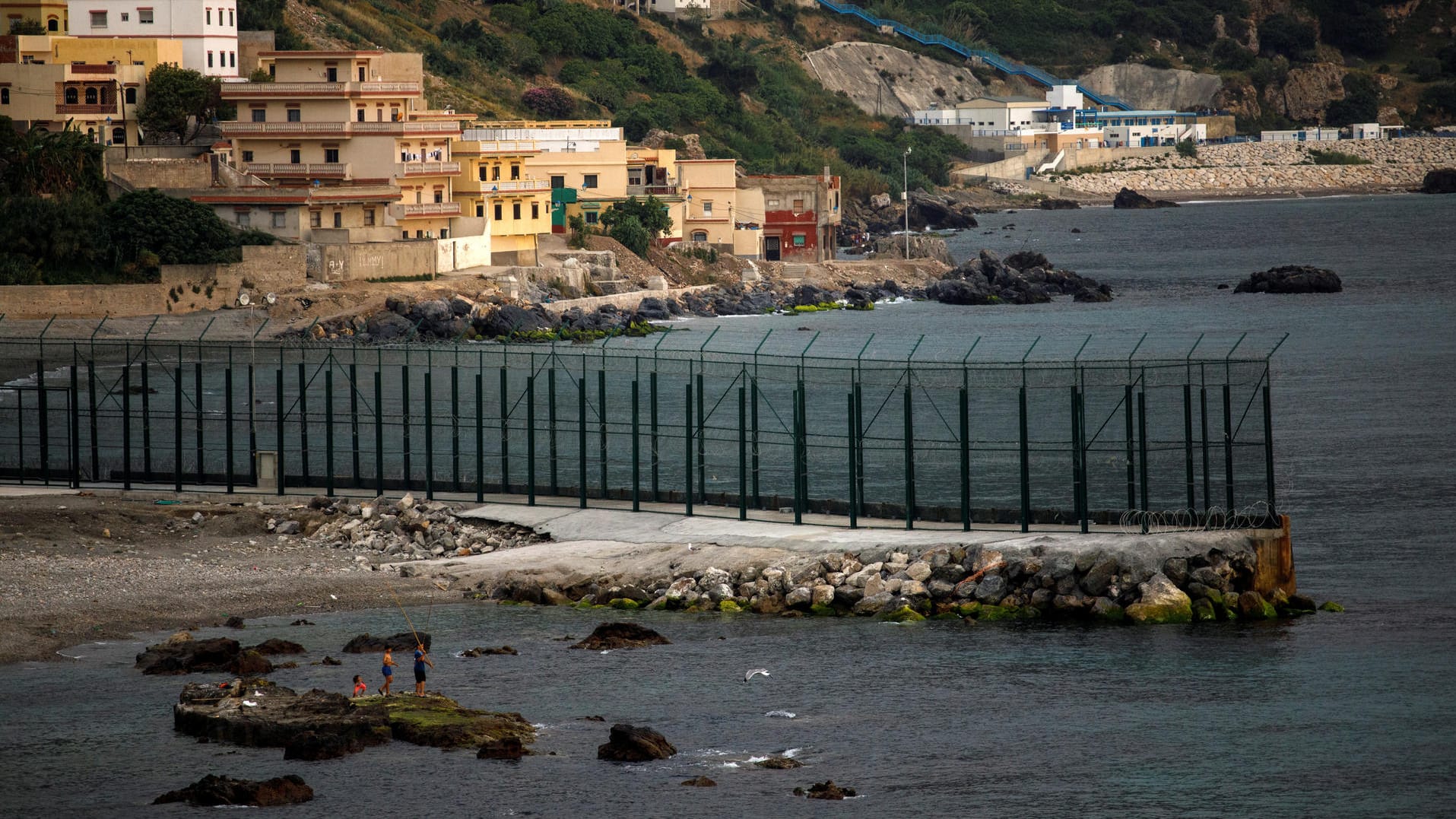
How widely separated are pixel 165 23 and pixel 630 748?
288 feet

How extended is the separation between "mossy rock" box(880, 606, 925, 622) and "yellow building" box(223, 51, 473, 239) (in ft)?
212

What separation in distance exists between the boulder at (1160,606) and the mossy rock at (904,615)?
3.62 metres

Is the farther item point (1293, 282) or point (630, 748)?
point (1293, 282)

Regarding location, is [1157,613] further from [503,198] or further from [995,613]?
[503,198]

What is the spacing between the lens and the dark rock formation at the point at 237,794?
2281 cm

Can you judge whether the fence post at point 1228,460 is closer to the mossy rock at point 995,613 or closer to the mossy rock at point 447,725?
the mossy rock at point 995,613

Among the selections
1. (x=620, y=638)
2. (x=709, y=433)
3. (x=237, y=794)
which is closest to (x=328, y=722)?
(x=237, y=794)

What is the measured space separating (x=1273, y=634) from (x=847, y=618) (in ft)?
23.9

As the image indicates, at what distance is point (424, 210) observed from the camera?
9425 centimetres

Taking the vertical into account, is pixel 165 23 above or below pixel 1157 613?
above

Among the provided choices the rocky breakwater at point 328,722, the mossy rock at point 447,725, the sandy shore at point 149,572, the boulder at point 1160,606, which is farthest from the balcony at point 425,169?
the mossy rock at point 447,725

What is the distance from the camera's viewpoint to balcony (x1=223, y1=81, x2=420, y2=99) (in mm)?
94750

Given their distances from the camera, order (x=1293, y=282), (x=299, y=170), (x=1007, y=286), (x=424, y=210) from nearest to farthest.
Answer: (x=424, y=210) < (x=299, y=170) < (x=1007, y=286) < (x=1293, y=282)

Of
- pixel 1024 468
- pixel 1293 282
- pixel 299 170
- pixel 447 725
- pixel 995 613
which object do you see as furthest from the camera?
pixel 1293 282
